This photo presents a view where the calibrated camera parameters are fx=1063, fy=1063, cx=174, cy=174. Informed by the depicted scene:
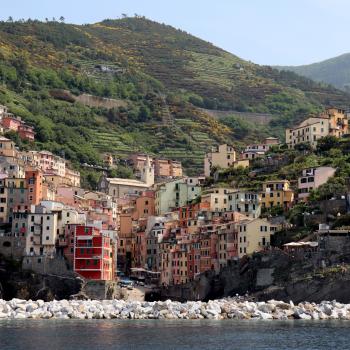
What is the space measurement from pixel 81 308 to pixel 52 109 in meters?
93.3

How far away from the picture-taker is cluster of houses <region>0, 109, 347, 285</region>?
10256cm

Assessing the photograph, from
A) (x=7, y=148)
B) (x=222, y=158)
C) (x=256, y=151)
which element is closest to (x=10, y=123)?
(x=7, y=148)

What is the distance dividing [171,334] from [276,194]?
45949mm

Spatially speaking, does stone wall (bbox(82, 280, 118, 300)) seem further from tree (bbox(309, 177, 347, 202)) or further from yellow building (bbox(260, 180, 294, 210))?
tree (bbox(309, 177, 347, 202))

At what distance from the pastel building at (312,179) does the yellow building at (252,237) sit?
11.8 metres

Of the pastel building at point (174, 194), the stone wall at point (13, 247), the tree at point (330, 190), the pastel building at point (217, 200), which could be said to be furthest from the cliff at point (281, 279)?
the pastel building at point (174, 194)

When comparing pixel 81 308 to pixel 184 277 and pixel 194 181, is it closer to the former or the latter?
pixel 184 277

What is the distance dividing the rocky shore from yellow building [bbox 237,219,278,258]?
11.7 meters

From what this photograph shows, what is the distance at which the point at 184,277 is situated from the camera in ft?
353

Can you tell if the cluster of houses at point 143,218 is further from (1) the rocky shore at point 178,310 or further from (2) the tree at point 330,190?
(1) the rocky shore at point 178,310

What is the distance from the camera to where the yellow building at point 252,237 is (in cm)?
10125

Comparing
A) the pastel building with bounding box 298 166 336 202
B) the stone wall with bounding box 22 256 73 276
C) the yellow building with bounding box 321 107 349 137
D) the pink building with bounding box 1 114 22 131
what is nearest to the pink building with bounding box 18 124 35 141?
the pink building with bounding box 1 114 22 131

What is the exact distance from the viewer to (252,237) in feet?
333

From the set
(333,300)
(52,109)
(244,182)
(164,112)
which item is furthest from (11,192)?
(164,112)
